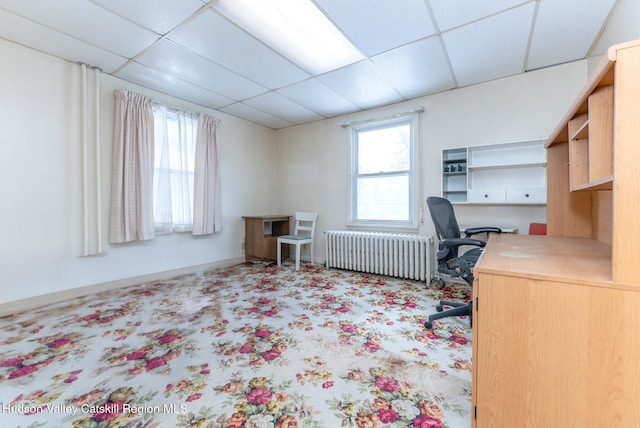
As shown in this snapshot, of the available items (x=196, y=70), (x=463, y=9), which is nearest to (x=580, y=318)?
(x=463, y=9)

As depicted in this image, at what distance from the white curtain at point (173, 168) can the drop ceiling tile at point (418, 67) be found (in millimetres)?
2665

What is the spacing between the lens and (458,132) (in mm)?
3172

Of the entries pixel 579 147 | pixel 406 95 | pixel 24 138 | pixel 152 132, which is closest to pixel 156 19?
pixel 152 132

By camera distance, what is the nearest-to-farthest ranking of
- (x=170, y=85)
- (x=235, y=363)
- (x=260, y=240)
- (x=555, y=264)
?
(x=555, y=264), (x=235, y=363), (x=170, y=85), (x=260, y=240)

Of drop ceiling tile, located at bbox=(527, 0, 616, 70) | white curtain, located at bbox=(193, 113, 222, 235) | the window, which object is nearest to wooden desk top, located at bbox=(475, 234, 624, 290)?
drop ceiling tile, located at bbox=(527, 0, 616, 70)

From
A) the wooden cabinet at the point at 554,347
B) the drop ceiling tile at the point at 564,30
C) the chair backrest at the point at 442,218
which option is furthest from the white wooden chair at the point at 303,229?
the drop ceiling tile at the point at 564,30

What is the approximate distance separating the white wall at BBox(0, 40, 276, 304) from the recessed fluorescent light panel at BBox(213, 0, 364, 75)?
6.40 feet

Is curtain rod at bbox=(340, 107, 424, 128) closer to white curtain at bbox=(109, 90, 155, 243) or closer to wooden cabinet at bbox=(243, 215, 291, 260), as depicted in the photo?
Result: wooden cabinet at bbox=(243, 215, 291, 260)

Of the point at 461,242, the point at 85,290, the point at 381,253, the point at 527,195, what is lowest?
the point at 85,290

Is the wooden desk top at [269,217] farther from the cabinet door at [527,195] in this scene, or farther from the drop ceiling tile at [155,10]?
the cabinet door at [527,195]

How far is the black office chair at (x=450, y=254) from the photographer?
1.98 m

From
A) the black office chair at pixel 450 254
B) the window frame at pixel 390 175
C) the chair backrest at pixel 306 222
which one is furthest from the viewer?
the chair backrest at pixel 306 222

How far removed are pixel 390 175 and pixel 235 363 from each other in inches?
122

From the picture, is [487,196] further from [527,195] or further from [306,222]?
[306,222]
